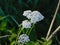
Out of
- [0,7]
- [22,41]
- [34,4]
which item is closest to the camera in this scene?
[22,41]

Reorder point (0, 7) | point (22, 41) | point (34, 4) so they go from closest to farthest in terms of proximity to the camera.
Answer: point (22, 41) < point (0, 7) < point (34, 4)

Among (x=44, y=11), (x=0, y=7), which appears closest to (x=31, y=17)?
(x=0, y=7)

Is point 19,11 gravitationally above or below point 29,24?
below

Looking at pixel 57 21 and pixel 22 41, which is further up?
pixel 22 41

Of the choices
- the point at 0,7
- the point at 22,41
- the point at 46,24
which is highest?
the point at 22,41

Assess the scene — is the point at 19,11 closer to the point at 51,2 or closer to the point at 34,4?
the point at 34,4

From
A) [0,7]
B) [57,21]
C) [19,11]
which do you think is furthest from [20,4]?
[57,21]

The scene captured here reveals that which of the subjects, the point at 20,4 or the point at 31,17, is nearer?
the point at 31,17

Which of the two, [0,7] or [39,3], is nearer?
[0,7]

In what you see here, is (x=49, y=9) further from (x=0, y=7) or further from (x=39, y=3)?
(x=0, y=7)
